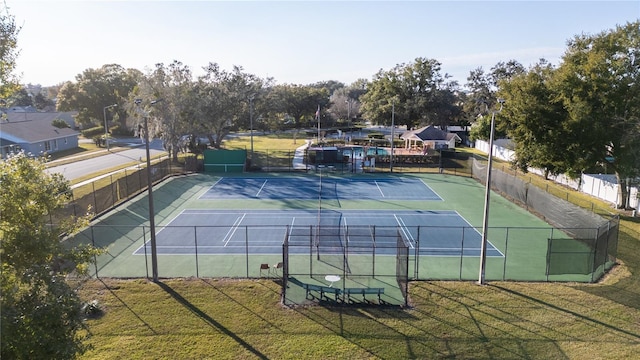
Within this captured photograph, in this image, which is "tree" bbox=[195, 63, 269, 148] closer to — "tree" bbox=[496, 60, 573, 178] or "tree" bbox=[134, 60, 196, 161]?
"tree" bbox=[134, 60, 196, 161]

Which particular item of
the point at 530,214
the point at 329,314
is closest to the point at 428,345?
the point at 329,314

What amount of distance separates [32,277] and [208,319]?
25.1 feet

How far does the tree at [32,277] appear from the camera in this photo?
7.85 m

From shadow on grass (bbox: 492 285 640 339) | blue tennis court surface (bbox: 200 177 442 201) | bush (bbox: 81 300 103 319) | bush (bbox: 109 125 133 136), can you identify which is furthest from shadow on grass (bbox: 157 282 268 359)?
bush (bbox: 109 125 133 136)

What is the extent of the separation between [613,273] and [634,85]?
53.0 feet

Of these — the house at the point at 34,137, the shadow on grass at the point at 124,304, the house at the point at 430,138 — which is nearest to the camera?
the shadow on grass at the point at 124,304

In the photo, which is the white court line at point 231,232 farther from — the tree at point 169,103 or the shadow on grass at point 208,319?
the tree at point 169,103

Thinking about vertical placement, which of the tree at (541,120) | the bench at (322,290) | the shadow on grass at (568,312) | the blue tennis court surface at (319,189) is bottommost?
the shadow on grass at (568,312)

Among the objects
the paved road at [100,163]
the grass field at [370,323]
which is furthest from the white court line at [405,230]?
the paved road at [100,163]

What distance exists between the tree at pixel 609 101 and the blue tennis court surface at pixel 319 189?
11.2 m

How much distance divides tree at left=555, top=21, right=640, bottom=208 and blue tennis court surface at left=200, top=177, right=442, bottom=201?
11173 mm

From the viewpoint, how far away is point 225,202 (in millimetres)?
32719

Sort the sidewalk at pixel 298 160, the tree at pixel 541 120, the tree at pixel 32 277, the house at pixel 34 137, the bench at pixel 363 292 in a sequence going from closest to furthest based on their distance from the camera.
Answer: the tree at pixel 32 277
the bench at pixel 363 292
the tree at pixel 541 120
the sidewalk at pixel 298 160
the house at pixel 34 137

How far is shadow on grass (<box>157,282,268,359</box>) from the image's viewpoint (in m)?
13.4
